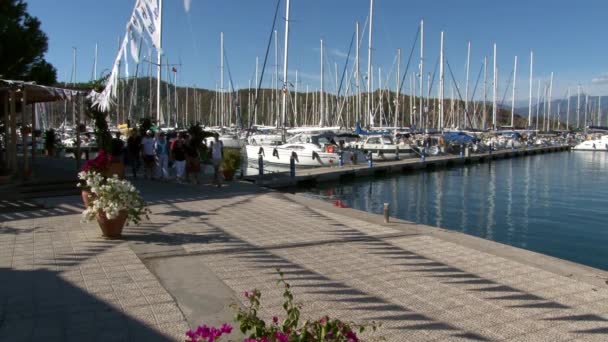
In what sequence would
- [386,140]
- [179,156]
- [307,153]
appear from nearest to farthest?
[179,156]
[307,153]
[386,140]

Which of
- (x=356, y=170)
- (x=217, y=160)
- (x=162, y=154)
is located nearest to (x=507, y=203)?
(x=356, y=170)

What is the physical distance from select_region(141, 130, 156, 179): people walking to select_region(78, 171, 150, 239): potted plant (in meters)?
9.34

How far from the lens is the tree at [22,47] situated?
1902cm

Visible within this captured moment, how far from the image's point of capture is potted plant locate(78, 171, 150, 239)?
877 cm

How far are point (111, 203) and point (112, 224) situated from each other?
410 mm

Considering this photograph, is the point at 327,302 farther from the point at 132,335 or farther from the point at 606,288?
the point at 606,288

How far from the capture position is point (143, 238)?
916 centimetres

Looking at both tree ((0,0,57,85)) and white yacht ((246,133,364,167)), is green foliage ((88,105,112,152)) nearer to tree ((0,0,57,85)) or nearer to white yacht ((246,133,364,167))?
tree ((0,0,57,85))

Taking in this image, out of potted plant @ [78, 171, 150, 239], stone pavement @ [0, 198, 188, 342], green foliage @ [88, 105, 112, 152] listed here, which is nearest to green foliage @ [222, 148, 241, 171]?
green foliage @ [88, 105, 112, 152]

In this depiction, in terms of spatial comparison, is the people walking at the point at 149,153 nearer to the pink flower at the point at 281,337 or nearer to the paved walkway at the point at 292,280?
the paved walkway at the point at 292,280

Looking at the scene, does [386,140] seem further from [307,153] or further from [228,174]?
[228,174]

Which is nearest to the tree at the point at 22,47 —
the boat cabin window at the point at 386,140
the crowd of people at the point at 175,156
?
the crowd of people at the point at 175,156

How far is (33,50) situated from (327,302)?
18734 mm

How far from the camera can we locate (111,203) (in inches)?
346
